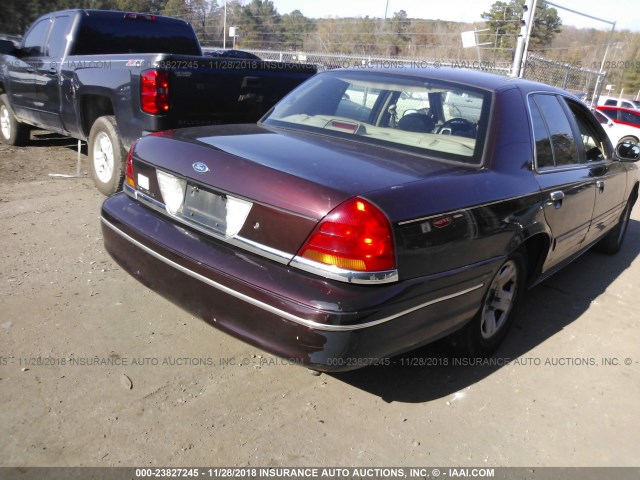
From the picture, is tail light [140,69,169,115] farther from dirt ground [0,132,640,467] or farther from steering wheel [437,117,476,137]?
steering wheel [437,117,476,137]

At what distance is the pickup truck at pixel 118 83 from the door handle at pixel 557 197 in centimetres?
321

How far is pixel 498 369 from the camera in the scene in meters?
3.37

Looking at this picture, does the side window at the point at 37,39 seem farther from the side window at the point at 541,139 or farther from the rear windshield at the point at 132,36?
the side window at the point at 541,139

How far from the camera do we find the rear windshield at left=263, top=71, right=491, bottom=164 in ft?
10.2

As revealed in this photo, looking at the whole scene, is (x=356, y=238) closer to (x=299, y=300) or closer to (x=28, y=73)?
(x=299, y=300)

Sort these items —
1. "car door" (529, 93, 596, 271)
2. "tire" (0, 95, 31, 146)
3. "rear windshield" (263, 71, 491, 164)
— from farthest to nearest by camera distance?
"tire" (0, 95, 31, 146), "car door" (529, 93, 596, 271), "rear windshield" (263, 71, 491, 164)

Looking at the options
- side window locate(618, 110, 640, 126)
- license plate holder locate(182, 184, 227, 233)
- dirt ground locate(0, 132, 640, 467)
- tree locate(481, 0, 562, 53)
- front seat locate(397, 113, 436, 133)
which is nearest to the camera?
dirt ground locate(0, 132, 640, 467)

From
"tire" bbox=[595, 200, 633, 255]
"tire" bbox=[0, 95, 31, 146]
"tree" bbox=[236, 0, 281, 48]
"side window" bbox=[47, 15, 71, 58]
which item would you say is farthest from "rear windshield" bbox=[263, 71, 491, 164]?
"tree" bbox=[236, 0, 281, 48]

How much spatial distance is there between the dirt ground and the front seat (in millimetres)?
1324

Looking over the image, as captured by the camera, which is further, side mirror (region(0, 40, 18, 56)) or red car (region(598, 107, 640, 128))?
red car (region(598, 107, 640, 128))

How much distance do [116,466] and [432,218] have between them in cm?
171

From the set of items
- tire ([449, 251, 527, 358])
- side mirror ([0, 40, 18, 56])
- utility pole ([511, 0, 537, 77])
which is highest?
utility pole ([511, 0, 537, 77])

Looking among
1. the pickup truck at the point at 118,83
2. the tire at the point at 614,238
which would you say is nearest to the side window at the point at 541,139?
the tire at the point at 614,238

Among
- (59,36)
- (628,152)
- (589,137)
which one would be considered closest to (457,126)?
(589,137)
